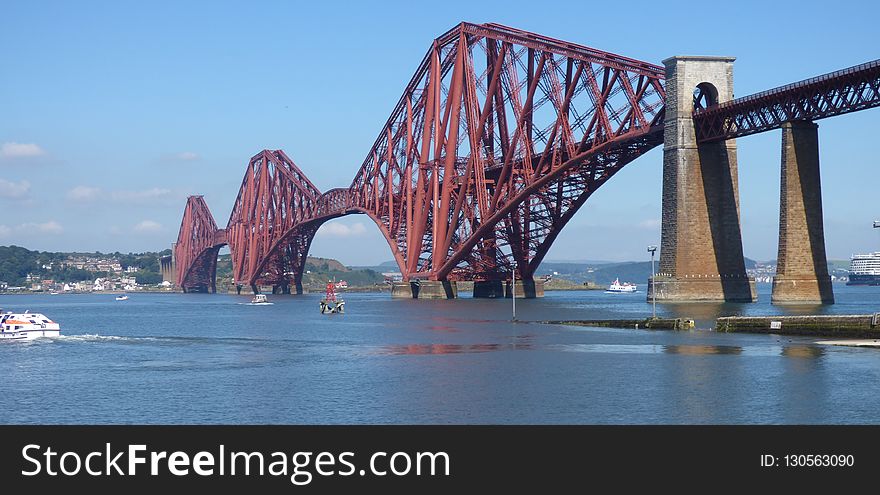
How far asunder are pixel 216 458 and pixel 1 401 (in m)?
18.6

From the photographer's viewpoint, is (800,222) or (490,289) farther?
(490,289)

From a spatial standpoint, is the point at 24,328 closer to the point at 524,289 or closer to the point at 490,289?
the point at 524,289

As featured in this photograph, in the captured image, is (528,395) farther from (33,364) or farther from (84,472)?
(33,364)

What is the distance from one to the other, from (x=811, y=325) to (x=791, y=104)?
31.0m

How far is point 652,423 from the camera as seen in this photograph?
1446 inches

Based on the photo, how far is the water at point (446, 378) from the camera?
3941 cm

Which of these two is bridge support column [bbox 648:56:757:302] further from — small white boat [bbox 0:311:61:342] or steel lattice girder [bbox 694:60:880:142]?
small white boat [bbox 0:311:61:342]

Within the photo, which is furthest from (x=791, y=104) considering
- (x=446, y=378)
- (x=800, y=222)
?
(x=446, y=378)

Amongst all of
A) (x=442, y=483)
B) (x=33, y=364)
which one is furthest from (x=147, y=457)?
(x=33, y=364)

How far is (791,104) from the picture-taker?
306 ft

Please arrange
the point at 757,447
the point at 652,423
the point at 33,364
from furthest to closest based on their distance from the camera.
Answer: the point at 33,364, the point at 652,423, the point at 757,447

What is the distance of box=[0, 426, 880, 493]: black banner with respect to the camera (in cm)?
2698

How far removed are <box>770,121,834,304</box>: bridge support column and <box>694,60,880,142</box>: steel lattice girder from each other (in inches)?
82.0

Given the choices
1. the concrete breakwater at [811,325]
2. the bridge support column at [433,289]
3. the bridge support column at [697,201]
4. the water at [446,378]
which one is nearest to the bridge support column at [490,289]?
the bridge support column at [433,289]
